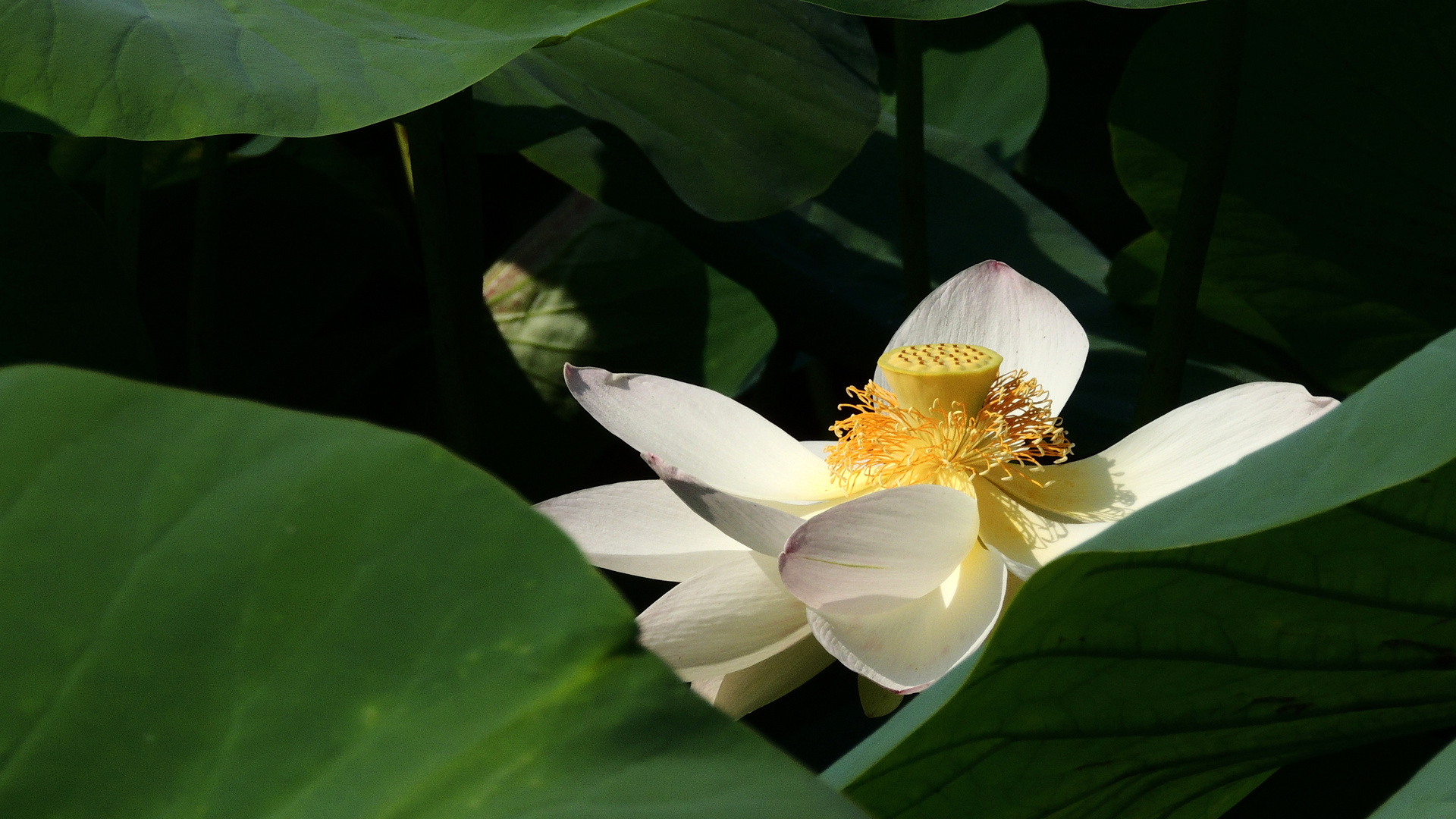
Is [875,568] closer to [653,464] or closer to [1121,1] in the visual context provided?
[653,464]

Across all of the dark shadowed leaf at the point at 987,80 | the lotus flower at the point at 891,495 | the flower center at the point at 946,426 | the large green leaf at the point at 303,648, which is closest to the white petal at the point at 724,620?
the lotus flower at the point at 891,495

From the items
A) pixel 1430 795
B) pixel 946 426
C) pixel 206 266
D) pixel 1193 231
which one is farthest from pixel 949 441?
pixel 206 266

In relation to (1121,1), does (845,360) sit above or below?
below

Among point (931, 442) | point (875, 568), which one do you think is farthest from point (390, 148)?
point (875, 568)

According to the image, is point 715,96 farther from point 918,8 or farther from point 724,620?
point 724,620

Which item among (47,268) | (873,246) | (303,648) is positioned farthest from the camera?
(873,246)

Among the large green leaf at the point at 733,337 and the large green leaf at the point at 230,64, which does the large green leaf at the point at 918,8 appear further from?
the large green leaf at the point at 733,337

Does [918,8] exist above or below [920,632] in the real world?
above

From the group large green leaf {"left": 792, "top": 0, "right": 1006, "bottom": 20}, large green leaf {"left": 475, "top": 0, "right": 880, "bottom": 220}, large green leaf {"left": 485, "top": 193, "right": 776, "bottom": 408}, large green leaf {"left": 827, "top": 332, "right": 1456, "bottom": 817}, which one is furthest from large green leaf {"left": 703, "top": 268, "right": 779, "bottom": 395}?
large green leaf {"left": 827, "top": 332, "right": 1456, "bottom": 817}
